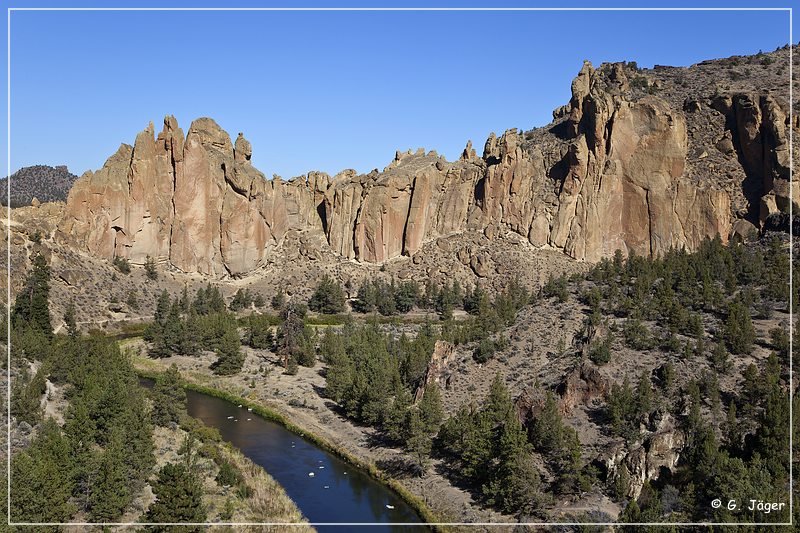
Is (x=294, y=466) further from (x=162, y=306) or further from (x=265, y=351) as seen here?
(x=162, y=306)

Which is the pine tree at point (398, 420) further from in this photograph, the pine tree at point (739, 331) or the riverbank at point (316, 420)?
the pine tree at point (739, 331)

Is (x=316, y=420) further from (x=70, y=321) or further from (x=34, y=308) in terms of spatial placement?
(x=70, y=321)

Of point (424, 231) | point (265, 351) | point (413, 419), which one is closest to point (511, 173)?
point (424, 231)

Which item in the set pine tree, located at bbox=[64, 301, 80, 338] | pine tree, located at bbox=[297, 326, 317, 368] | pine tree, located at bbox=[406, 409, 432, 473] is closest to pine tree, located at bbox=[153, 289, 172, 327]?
pine tree, located at bbox=[64, 301, 80, 338]

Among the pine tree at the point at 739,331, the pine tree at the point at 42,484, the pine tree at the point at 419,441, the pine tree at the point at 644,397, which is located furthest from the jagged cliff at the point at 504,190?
the pine tree at the point at 42,484

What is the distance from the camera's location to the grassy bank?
4312 centimetres

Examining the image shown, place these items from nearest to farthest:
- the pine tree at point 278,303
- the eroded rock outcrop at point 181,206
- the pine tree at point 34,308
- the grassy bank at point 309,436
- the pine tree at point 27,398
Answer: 1. the grassy bank at point 309,436
2. the pine tree at point 27,398
3. the pine tree at point 34,308
4. the pine tree at point 278,303
5. the eroded rock outcrop at point 181,206

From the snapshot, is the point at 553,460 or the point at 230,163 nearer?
the point at 553,460

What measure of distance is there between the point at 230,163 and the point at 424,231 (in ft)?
103

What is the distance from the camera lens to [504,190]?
385ft

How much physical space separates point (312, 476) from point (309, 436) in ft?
27.7

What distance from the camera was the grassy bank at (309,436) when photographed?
4312 cm

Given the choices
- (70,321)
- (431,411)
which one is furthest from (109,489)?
(70,321)

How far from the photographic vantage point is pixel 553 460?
144ft
